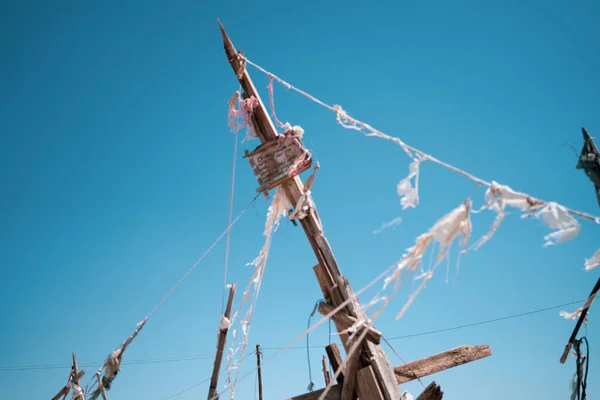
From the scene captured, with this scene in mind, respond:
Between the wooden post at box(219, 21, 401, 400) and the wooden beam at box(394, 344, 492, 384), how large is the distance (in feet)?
1.53

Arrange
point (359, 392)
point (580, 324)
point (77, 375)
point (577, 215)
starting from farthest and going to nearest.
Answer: point (77, 375), point (580, 324), point (359, 392), point (577, 215)

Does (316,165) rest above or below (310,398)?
above

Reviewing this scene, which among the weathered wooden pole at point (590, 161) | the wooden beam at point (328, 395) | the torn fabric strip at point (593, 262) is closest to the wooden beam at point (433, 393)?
the wooden beam at point (328, 395)

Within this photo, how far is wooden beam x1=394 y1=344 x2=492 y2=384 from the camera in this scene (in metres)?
5.27

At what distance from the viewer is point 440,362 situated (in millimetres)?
5359

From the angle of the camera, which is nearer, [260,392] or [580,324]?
[580,324]

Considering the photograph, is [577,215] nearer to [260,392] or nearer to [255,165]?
[255,165]

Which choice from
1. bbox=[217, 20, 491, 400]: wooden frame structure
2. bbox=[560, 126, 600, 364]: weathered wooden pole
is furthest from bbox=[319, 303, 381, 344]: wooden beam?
bbox=[560, 126, 600, 364]: weathered wooden pole

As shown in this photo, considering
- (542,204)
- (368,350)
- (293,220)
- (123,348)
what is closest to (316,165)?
(293,220)

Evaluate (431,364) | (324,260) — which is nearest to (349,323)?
(324,260)

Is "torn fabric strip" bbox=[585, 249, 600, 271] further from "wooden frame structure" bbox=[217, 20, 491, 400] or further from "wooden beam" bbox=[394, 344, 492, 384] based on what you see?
"wooden beam" bbox=[394, 344, 492, 384]

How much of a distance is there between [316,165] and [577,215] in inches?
149

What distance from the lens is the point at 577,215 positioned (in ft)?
8.28

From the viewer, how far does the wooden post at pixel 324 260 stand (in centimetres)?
478
